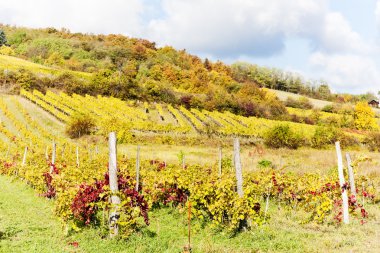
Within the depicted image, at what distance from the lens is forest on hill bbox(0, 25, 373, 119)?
200 feet

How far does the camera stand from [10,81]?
2282 inches

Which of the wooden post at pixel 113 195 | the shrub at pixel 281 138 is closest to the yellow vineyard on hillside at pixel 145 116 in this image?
the shrub at pixel 281 138

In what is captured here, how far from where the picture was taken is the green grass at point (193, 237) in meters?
7.89

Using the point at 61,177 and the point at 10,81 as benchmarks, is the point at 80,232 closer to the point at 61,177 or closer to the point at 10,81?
the point at 61,177

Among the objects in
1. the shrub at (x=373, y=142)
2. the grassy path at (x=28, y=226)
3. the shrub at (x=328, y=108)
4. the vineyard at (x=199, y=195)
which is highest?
the shrub at (x=328, y=108)

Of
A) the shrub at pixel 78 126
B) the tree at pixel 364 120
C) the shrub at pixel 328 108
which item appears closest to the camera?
the shrub at pixel 78 126

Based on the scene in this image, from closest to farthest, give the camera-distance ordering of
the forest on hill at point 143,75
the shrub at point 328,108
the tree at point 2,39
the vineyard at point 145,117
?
the vineyard at point 145,117 < the forest on hill at point 143,75 < the shrub at point 328,108 < the tree at point 2,39

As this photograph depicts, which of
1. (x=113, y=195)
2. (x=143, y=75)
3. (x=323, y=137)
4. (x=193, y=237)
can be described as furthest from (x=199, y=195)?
(x=143, y=75)

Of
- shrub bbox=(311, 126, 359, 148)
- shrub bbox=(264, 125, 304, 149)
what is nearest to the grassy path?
shrub bbox=(264, 125, 304, 149)

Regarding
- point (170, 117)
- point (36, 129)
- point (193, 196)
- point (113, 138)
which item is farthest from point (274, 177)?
point (170, 117)

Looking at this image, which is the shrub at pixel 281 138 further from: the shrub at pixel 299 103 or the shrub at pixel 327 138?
the shrub at pixel 299 103

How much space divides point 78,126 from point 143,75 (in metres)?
52.4

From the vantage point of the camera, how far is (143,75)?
89250mm

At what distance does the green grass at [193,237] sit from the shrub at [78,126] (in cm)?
2784
